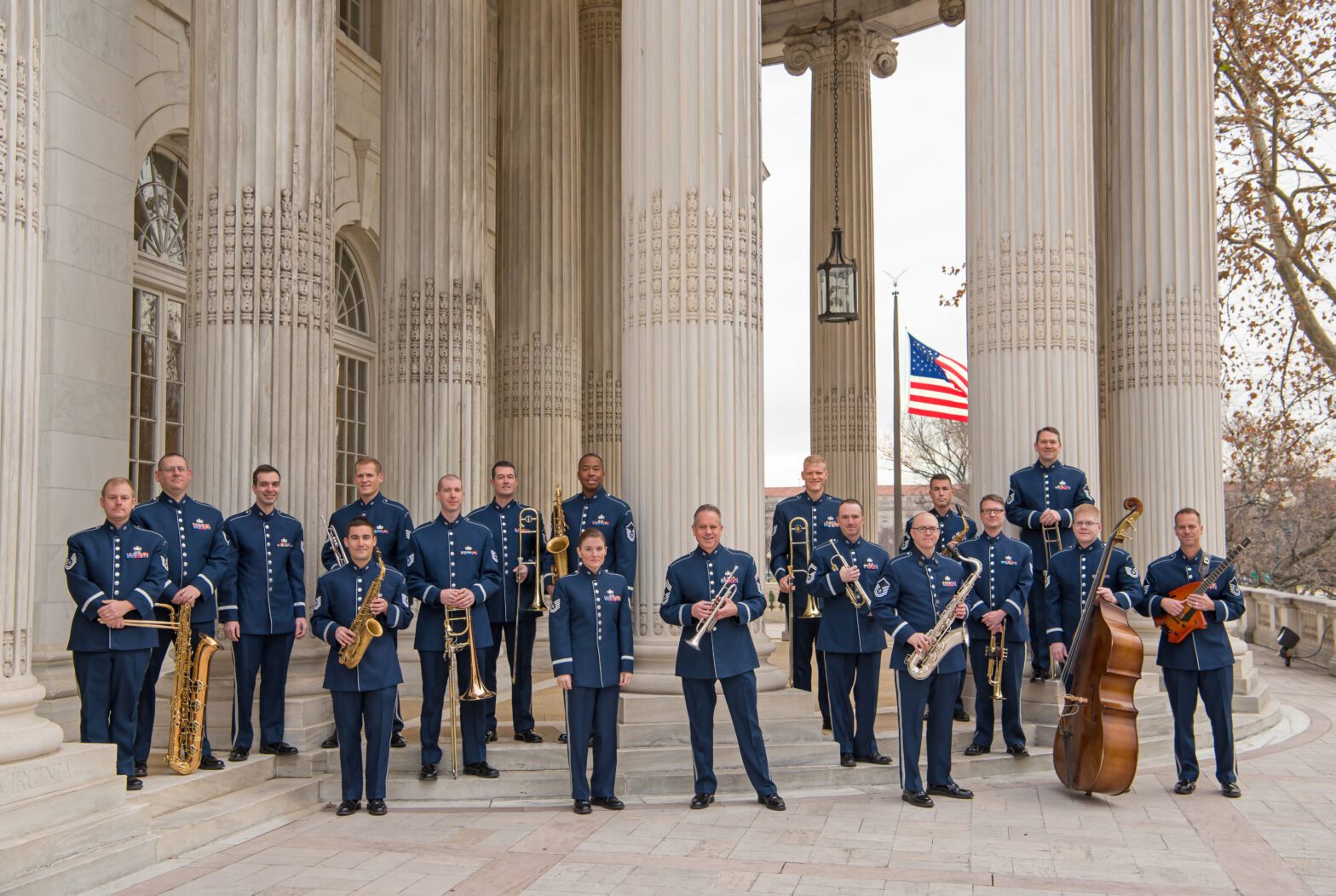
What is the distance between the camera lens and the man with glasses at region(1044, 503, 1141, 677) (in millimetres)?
9695

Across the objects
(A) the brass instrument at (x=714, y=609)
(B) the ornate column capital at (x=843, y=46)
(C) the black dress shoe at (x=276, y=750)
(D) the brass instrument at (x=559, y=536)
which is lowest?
(C) the black dress shoe at (x=276, y=750)

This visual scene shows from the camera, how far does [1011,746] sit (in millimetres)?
10219

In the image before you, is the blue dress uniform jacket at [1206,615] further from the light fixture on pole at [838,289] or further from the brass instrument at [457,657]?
the light fixture on pole at [838,289]

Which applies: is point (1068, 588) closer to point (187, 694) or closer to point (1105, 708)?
point (1105, 708)

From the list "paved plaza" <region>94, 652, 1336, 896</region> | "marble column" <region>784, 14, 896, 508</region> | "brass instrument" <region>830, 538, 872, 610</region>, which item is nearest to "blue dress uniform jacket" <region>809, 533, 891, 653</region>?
"brass instrument" <region>830, 538, 872, 610</region>

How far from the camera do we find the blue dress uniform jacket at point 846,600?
9.70 m

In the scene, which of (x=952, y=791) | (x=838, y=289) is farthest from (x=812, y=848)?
(x=838, y=289)

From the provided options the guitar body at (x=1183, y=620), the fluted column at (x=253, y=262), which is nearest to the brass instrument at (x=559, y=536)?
the fluted column at (x=253, y=262)

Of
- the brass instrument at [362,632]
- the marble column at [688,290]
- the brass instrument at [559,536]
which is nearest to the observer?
the brass instrument at [362,632]

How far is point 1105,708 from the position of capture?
28.9ft

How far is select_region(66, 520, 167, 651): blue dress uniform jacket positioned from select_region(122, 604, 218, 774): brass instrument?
1.24 feet

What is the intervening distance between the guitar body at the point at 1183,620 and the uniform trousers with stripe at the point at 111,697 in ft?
23.0

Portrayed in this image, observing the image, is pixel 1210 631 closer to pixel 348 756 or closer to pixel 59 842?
pixel 348 756

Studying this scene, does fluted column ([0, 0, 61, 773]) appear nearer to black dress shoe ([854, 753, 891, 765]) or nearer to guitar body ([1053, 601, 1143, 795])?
black dress shoe ([854, 753, 891, 765])
